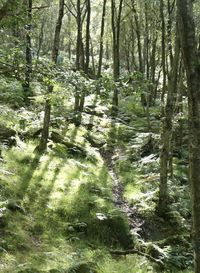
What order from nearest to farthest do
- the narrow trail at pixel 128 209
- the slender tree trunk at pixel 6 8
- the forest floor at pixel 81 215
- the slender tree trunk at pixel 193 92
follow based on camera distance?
the slender tree trunk at pixel 193 92 < the slender tree trunk at pixel 6 8 < the forest floor at pixel 81 215 < the narrow trail at pixel 128 209

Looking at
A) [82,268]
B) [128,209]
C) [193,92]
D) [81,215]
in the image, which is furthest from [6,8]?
[128,209]

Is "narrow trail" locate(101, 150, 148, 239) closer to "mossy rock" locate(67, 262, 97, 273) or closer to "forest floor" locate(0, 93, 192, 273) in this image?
"forest floor" locate(0, 93, 192, 273)

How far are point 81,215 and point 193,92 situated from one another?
6.36m

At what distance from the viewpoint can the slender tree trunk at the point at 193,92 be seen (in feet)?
17.2

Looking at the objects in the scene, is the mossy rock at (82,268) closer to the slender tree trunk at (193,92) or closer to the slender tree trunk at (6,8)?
the slender tree trunk at (193,92)

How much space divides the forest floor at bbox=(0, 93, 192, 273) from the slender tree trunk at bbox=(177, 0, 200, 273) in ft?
9.61

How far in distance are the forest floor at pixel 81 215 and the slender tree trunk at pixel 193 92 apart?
2.93m

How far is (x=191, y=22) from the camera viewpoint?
17.2 ft

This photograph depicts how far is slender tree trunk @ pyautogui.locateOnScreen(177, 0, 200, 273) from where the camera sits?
5.25m

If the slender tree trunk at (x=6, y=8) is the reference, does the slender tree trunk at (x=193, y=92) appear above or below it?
below

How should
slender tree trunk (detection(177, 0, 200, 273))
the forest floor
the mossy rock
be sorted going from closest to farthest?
slender tree trunk (detection(177, 0, 200, 273)) → the mossy rock → the forest floor

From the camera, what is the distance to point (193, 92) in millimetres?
5402

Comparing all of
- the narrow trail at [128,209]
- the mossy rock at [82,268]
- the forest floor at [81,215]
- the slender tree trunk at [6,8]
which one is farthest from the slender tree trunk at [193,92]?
the narrow trail at [128,209]

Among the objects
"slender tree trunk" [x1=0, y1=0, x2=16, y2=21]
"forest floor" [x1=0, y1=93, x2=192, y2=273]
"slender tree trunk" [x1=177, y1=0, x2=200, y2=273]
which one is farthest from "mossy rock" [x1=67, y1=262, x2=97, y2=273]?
"slender tree trunk" [x1=0, y1=0, x2=16, y2=21]
